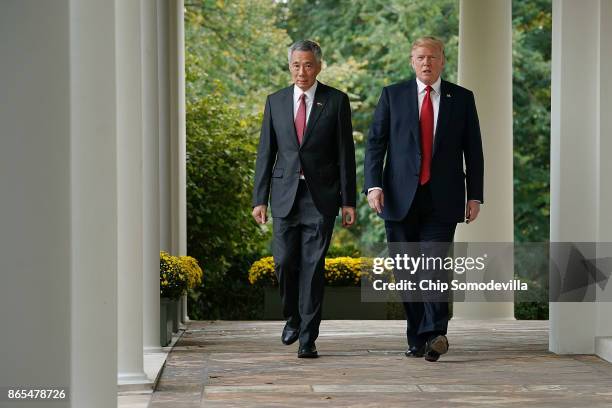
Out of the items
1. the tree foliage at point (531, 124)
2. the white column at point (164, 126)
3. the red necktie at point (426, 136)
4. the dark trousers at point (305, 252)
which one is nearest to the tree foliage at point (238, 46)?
the tree foliage at point (531, 124)

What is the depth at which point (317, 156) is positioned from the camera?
9406 millimetres

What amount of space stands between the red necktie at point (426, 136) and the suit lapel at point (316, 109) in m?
0.77

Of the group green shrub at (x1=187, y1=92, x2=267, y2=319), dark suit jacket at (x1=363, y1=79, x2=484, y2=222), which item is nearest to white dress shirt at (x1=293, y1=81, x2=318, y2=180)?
dark suit jacket at (x1=363, y1=79, x2=484, y2=222)

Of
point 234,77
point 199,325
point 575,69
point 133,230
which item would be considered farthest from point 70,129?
point 234,77

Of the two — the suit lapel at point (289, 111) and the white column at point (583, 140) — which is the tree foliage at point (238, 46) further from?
the white column at point (583, 140)

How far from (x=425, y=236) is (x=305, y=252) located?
0.93m

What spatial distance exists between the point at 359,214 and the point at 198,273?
15105 mm

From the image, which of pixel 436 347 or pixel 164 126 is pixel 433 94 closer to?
pixel 436 347

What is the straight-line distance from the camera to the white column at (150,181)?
9.28 m

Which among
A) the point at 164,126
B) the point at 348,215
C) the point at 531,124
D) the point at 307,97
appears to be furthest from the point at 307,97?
the point at 531,124

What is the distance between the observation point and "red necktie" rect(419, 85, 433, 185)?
9.17 metres

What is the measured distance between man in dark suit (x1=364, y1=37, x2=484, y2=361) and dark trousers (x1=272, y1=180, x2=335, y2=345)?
1.48 feet

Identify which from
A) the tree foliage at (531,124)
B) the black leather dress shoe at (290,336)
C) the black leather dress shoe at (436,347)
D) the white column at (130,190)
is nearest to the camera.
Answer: the white column at (130,190)

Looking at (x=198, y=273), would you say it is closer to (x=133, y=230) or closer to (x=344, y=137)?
(x=344, y=137)
